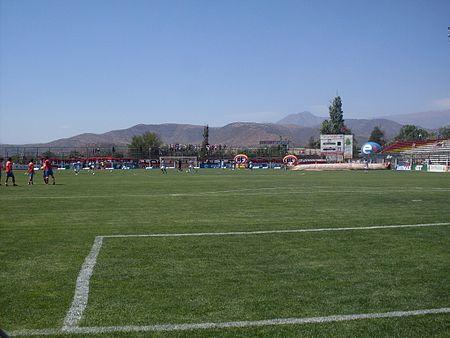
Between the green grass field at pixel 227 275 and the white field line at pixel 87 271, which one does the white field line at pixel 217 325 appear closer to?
the green grass field at pixel 227 275

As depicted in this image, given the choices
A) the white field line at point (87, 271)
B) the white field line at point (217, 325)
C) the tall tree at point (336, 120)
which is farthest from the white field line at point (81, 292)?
the tall tree at point (336, 120)

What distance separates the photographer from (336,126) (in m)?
160

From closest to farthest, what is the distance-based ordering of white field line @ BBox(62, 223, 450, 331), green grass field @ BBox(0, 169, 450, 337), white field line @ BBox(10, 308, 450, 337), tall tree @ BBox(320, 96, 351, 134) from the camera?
white field line @ BBox(10, 308, 450, 337)
green grass field @ BBox(0, 169, 450, 337)
white field line @ BBox(62, 223, 450, 331)
tall tree @ BBox(320, 96, 351, 134)

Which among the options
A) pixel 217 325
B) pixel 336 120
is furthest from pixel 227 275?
pixel 336 120

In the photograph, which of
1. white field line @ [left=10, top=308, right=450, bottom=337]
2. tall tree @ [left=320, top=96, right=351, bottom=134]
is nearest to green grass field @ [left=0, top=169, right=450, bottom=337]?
white field line @ [left=10, top=308, right=450, bottom=337]

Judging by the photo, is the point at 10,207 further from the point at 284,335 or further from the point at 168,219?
the point at 284,335

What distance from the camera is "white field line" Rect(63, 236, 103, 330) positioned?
18.1 feet

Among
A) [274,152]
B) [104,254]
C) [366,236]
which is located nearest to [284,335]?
[104,254]

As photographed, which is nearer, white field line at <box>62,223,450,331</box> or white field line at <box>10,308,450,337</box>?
white field line at <box>10,308,450,337</box>

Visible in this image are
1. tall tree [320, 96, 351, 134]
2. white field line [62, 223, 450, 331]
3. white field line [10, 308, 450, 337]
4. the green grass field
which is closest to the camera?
white field line [10, 308, 450, 337]

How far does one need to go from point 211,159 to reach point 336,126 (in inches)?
2284

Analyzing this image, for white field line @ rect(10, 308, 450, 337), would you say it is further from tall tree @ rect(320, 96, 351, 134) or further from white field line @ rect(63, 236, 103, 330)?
tall tree @ rect(320, 96, 351, 134)

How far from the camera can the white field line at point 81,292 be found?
18.1ft

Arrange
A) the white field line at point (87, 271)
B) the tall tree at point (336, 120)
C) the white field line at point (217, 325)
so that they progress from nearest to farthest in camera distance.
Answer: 1. the white field line at point (217, 325)
2. the white field line at point (87, 271)
3. the tall tree at point (336, 120)
